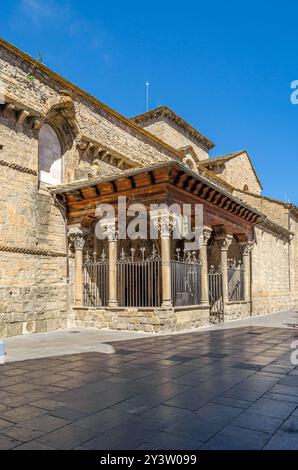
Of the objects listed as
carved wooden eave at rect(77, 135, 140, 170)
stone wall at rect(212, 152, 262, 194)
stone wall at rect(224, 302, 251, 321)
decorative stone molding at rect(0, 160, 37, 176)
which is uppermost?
stone wall at rect(212, 152, 262, 194)

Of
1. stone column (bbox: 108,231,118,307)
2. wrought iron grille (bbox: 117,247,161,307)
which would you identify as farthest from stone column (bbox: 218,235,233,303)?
stone column (bbox: 108,231,118,307)

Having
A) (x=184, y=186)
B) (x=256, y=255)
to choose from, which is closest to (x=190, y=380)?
(x=184, y=186)

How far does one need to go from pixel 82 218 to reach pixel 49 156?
80.9 inches

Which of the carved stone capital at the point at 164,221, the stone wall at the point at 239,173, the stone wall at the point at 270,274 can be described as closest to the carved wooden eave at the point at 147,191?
the carved stone capital at the point at 164,221

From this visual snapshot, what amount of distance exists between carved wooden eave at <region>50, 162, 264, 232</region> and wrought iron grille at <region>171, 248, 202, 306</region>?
5.45ft

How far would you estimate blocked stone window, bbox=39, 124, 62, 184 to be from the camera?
10914mm

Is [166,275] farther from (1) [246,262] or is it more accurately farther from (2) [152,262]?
(1) [246,262]

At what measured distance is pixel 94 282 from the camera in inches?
460

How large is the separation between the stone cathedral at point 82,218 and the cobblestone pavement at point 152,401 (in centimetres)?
382

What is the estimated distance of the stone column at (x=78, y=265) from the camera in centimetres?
1114

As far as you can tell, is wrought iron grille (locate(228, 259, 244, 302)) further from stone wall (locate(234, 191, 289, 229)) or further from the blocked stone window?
the blocked stone window

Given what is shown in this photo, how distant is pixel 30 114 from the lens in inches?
392

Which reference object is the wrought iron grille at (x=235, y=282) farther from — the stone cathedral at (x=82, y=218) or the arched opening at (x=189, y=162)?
the arched opening at (x=189, y=162)

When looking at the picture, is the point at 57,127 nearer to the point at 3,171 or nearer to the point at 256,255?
the point at 3,171
